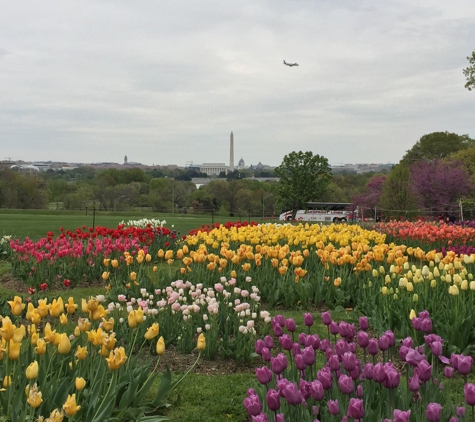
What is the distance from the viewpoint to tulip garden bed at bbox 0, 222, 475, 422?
10.4 ft

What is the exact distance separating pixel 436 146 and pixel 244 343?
63.9 m

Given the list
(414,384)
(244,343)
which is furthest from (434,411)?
(244,343)

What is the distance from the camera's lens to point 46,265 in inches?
403

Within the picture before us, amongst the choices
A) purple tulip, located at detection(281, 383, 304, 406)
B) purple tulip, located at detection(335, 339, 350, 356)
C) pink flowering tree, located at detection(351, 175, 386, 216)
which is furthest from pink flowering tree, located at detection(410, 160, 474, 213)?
purple tulip, located at detection(281, 383, 304, 406)

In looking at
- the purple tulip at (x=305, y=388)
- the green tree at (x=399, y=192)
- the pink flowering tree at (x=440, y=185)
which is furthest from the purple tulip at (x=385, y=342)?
the pink flowering tree at (x=440, y=185)

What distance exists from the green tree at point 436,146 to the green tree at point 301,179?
12.5 metres

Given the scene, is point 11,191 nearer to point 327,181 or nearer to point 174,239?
point 327,181

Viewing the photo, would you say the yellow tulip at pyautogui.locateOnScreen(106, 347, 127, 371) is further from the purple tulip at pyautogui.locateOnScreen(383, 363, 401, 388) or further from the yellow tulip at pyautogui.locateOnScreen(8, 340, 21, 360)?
the purple tulip at pyautogui.locateOnScreen(383, 363, 401, 388)

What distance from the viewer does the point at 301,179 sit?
56062 millimetres

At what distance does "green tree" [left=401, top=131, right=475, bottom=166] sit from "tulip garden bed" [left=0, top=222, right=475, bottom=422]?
56.7 meters

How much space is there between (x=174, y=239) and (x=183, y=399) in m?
9.68

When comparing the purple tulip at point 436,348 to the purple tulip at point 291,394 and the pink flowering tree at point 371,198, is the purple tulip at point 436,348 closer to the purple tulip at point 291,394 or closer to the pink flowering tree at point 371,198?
the purple tulip at point 291,394

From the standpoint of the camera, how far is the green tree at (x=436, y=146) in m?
63.9

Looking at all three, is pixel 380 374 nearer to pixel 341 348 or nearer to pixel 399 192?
pixel 341 348
